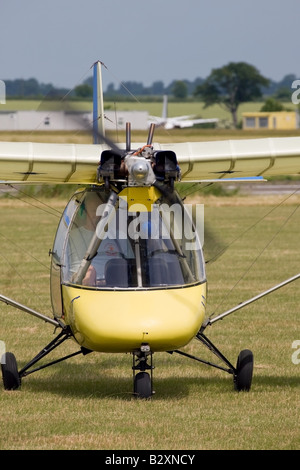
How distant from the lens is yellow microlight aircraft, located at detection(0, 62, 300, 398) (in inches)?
324

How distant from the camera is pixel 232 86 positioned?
5803cm

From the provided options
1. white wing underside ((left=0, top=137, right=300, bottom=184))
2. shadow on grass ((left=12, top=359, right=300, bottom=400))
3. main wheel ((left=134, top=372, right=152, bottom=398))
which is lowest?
shadow on grass ((left=12, top=359, right=300, bottom=400))

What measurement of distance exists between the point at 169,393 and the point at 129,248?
5.58 feet

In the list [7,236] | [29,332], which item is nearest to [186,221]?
[29,332]

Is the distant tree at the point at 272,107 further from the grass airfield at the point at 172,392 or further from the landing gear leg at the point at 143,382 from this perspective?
the landing gear leg at the point at 143,382

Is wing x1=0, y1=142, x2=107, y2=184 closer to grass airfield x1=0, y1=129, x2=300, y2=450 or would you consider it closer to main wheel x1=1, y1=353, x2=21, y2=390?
grass airfield x1=0, y1=129, x2=300, y2=450

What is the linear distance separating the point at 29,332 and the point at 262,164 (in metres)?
4.71

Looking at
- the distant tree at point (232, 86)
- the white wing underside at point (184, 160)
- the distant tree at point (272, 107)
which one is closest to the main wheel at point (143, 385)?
the white wing underside at point (184, 160)

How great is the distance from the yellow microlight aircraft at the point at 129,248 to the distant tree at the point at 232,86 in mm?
41709

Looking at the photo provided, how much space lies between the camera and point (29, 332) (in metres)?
13.1

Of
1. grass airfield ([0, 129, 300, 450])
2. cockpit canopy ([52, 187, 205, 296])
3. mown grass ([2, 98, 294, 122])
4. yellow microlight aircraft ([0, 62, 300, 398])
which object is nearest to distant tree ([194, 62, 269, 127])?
mown grass ([2, 98, 294, 122])

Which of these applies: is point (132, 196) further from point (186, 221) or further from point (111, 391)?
point (111, 391)

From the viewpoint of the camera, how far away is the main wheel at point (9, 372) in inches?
376

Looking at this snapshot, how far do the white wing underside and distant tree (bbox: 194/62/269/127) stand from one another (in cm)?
4099
